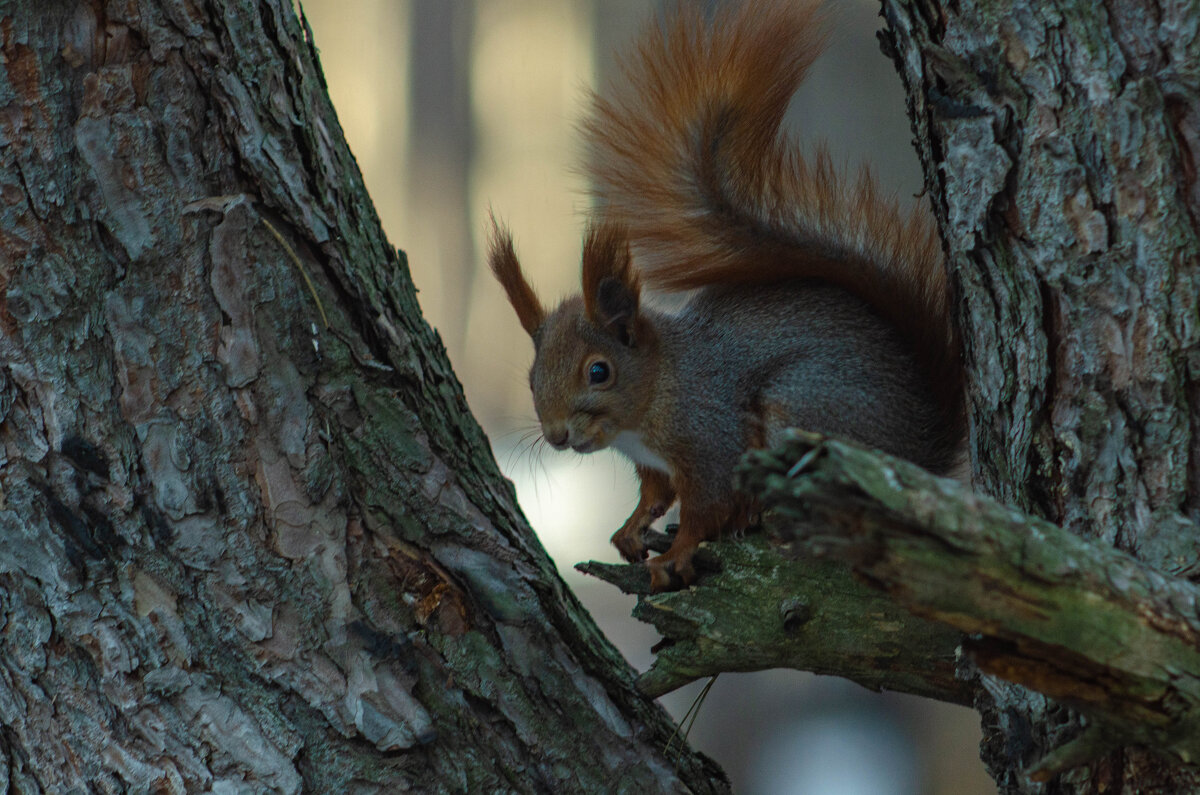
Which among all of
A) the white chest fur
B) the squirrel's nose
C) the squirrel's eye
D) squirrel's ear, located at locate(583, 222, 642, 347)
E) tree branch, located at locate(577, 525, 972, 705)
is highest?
squirrel's ear, located at locate(583, 222, 642, 347)

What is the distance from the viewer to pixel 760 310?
153 cm

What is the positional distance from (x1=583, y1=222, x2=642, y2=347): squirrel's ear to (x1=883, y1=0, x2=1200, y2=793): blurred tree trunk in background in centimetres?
54

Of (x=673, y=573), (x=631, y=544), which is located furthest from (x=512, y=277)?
(x=673, y=573)

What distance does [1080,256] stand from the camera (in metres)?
0.94

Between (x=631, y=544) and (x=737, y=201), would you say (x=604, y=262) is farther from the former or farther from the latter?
(x=631, y=544)

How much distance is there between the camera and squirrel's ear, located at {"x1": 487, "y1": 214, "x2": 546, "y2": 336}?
161 centimetres

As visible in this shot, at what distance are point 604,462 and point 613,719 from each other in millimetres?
1570

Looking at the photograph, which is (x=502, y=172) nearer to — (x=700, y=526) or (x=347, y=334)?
(x=700, y=526)

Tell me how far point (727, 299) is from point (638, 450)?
26cm

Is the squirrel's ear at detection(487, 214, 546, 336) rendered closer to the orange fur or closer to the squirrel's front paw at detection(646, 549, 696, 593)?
the orange fur

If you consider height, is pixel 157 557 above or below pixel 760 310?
below

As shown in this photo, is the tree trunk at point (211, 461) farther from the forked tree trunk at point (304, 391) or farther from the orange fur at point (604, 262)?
the orange fur at point (604, 262)

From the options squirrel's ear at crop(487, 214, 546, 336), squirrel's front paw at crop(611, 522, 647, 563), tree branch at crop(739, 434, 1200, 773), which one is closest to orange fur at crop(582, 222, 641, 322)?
squirrel's ear at crop(487, 214, 546, 336)

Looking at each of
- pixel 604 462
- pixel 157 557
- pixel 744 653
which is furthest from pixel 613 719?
pixel 604 462
